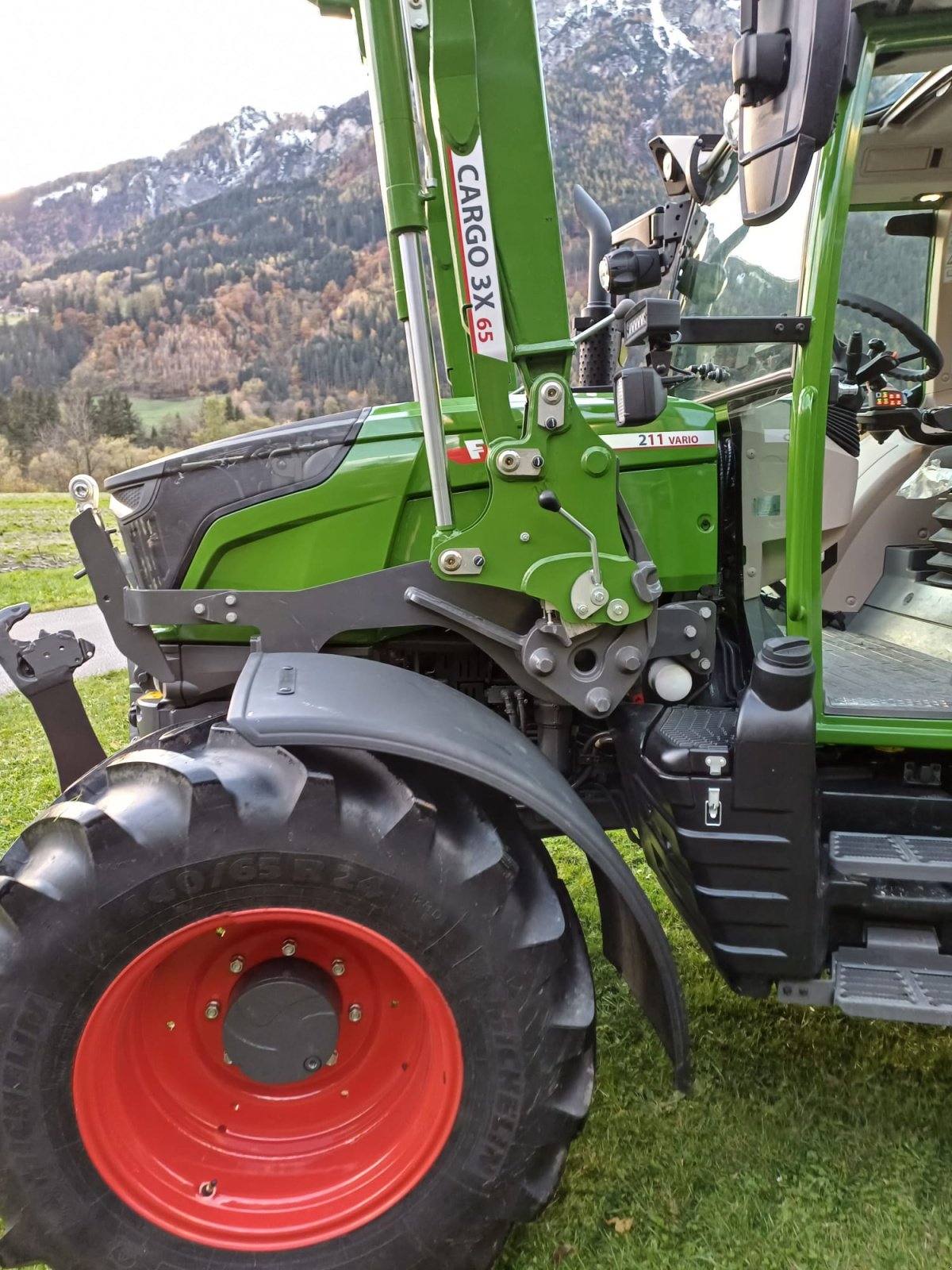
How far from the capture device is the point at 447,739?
1830mm

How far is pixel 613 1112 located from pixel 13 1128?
4.98ft

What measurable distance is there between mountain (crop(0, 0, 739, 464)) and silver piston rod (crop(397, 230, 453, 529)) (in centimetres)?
3383

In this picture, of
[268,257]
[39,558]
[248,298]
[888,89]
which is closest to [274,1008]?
[888,89]

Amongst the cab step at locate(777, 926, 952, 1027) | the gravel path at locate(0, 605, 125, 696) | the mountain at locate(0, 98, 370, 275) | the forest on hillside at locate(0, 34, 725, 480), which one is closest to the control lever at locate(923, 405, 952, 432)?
the cab step at locate(777, 926, 952, 1027)

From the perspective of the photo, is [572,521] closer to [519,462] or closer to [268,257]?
[519,462]

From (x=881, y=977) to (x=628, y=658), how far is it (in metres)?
0.96

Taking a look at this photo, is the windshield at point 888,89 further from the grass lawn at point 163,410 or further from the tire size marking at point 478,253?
the grass lawn at point 163,410

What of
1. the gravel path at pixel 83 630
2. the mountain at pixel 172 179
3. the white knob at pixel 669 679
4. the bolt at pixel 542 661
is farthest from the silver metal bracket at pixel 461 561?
the mountain at pixel 172 179

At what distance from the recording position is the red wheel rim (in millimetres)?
1817

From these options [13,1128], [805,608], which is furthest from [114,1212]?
[805,608]

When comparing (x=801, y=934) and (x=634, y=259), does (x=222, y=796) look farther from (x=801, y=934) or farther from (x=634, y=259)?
(x=634, y=259)

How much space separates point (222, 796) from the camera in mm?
1752

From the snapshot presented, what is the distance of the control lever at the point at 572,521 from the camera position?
6.83 ft

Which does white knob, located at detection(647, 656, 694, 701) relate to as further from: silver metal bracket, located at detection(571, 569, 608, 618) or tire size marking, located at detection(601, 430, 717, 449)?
tire size marking, located at detection(601, 430, 717, 449)
